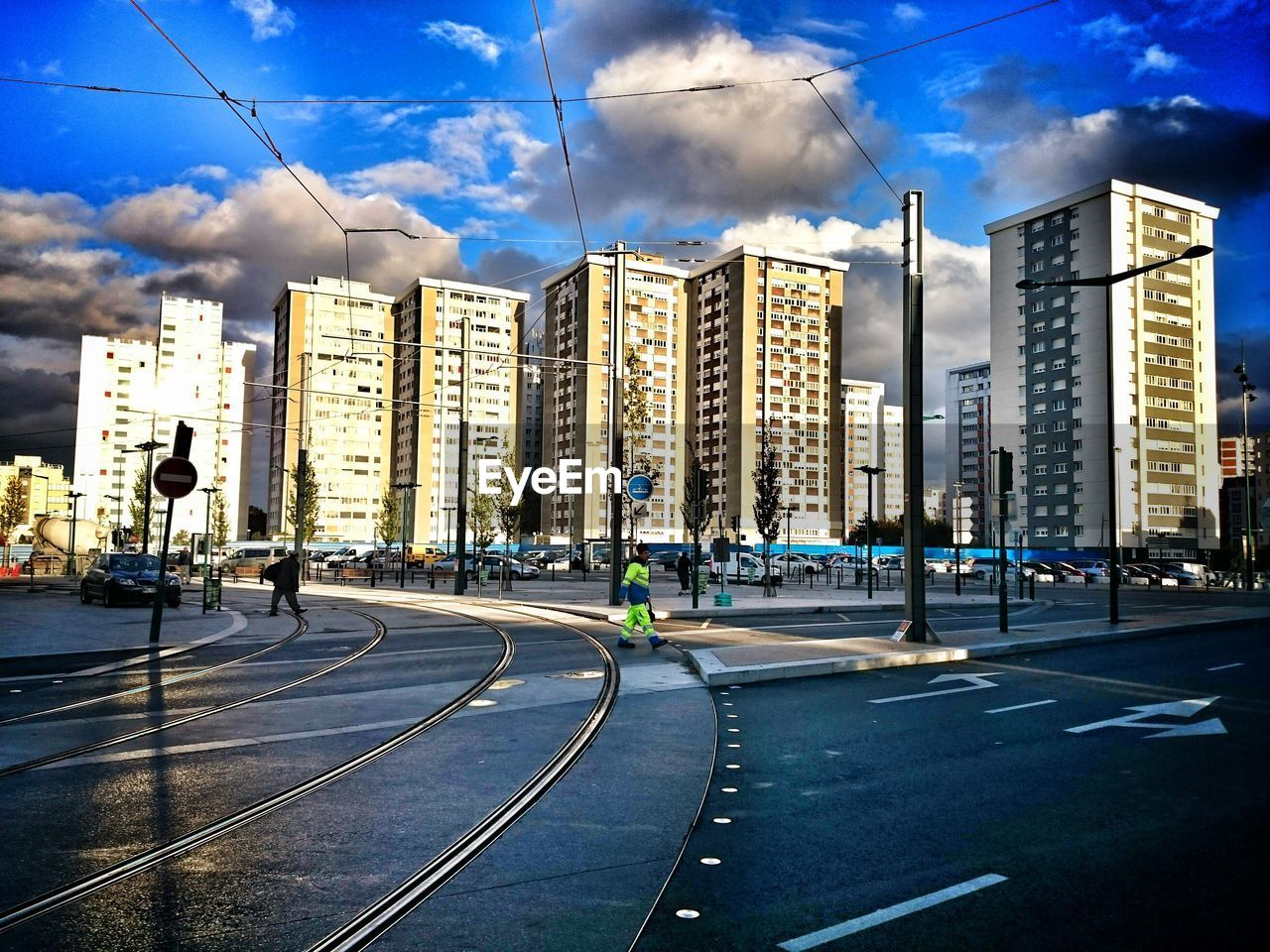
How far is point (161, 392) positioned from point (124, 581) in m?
127

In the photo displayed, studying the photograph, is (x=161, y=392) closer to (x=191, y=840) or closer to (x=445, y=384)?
(x=445, y=384)

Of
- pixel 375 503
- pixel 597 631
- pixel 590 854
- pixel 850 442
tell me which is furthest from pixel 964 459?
pixel 590 854

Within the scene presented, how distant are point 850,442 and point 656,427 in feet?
238

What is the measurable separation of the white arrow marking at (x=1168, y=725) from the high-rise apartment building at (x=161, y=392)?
5504 inches

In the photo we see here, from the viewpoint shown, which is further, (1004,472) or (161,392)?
(161,392)

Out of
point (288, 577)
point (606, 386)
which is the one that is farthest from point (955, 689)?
point (606, 386)

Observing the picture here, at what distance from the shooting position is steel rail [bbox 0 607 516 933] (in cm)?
407

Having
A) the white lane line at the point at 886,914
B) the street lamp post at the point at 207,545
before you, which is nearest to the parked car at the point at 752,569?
the street lamp post at the point at 207,545

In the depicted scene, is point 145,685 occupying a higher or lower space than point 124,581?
lower

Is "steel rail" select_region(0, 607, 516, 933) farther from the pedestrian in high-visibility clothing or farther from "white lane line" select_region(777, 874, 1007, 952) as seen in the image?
the pedestrian in high-visibility clothing

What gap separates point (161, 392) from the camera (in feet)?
445

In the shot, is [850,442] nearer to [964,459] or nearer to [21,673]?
[964,459]

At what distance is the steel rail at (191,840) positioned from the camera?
4.07 meters

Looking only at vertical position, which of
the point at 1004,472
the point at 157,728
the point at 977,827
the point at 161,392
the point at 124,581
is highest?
the point at 161,392
